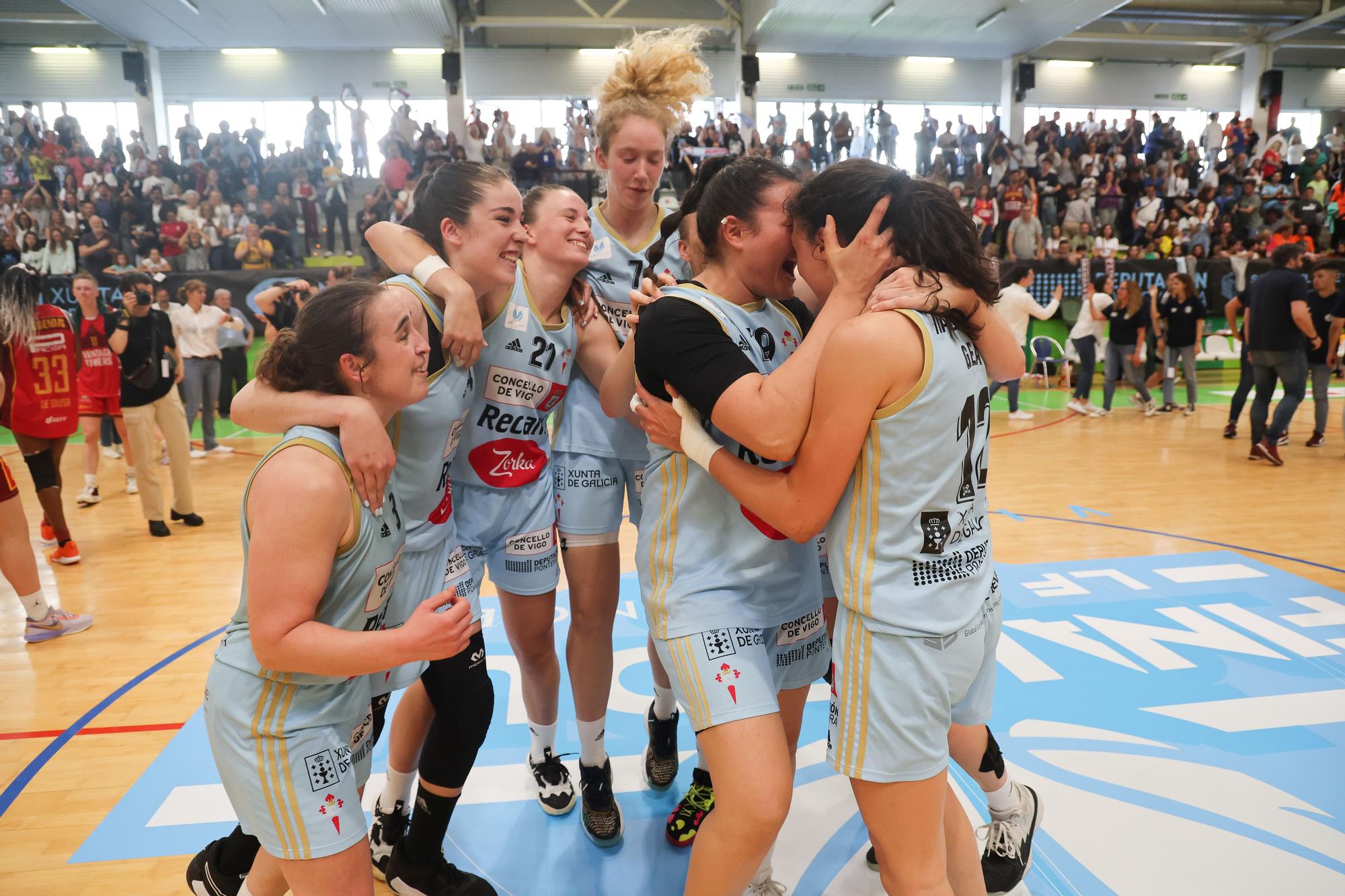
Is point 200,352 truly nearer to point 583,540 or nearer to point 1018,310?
point 583,540

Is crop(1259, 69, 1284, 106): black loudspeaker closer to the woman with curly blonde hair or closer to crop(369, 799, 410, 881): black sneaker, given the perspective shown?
the woman with curly blonde hair

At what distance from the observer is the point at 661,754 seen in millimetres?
3035

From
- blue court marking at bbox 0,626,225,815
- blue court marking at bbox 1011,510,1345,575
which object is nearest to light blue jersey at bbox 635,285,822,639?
blue court marking at bbox 0,626,225,815

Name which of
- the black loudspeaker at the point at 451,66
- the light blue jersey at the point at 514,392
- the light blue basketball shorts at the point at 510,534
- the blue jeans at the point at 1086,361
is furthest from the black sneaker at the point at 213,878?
the black loudspeaker at the point at 451,66

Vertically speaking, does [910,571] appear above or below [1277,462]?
above

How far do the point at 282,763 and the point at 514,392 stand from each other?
4.06 feet

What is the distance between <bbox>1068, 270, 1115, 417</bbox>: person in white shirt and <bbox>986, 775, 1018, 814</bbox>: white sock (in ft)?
31.6

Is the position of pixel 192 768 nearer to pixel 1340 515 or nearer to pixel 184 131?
pixel 1340 515

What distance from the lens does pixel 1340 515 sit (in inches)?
243

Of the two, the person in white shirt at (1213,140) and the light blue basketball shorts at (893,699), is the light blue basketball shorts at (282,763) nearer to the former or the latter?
the light blue basketball shorts at (893,699)

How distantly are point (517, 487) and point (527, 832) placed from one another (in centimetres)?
114

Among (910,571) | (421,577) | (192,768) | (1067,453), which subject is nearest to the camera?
(910,571)

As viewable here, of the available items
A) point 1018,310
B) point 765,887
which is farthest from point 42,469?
point 1018,310

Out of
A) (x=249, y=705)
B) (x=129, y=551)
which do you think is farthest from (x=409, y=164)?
(x=249, y=705)
